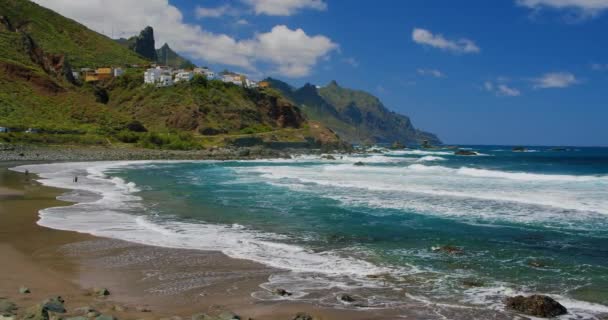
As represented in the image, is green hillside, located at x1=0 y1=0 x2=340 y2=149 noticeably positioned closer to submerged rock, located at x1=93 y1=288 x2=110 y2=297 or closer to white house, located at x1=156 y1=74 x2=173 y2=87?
white house, located at x1=156 y1=74 x2=173 y2=87

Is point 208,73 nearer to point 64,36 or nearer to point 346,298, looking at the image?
point 64,36

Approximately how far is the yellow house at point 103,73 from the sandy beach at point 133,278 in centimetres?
11441

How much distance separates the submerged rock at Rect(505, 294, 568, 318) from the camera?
8.46m

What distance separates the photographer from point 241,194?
27.9m

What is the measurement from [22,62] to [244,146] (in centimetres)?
4773

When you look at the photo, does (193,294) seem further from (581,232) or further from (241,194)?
(241,194)

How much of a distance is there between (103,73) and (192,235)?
4658 inches

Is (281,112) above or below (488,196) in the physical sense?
above

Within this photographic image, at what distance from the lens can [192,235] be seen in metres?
15.6

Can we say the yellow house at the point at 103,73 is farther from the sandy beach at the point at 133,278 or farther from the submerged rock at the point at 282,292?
the submerged rock at the point at 282,292

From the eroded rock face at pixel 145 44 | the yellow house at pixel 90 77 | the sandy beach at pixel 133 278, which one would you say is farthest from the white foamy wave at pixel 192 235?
the eroded rock face at pixel 145 44

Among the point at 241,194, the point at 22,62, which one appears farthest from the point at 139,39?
the point at 241,194

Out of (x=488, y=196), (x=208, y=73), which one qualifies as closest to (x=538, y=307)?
(x=488, y=196)

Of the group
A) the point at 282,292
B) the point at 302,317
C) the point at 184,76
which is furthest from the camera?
the point at 184,76
